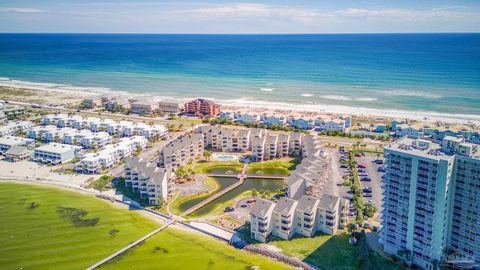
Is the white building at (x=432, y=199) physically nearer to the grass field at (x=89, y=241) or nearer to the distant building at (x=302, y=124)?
the grass field at (x=89, y=241)

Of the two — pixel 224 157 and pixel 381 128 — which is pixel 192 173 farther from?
pixel 381 128

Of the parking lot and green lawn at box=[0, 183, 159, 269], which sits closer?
green lawn at box=[0, 183, 159, 269]

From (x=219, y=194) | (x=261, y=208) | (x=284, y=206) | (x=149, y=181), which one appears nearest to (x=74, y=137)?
(x=149, y=181)

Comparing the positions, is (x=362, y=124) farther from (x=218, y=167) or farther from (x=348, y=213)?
(x=348, y=213)

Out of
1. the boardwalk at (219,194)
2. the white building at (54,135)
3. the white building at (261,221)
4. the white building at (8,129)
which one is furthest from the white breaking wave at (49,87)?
the white building at (261,221)

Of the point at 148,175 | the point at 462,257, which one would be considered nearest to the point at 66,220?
the point at 148,175

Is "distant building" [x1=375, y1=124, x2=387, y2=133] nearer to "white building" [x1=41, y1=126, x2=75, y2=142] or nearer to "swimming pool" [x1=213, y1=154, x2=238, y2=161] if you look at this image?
"swimming pool" [x1=213, y1=154, x2=238, y2=161]

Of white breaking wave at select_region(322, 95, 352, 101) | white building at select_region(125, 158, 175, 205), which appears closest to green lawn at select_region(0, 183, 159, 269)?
white building at select_region(125, 158, 175, 205)
